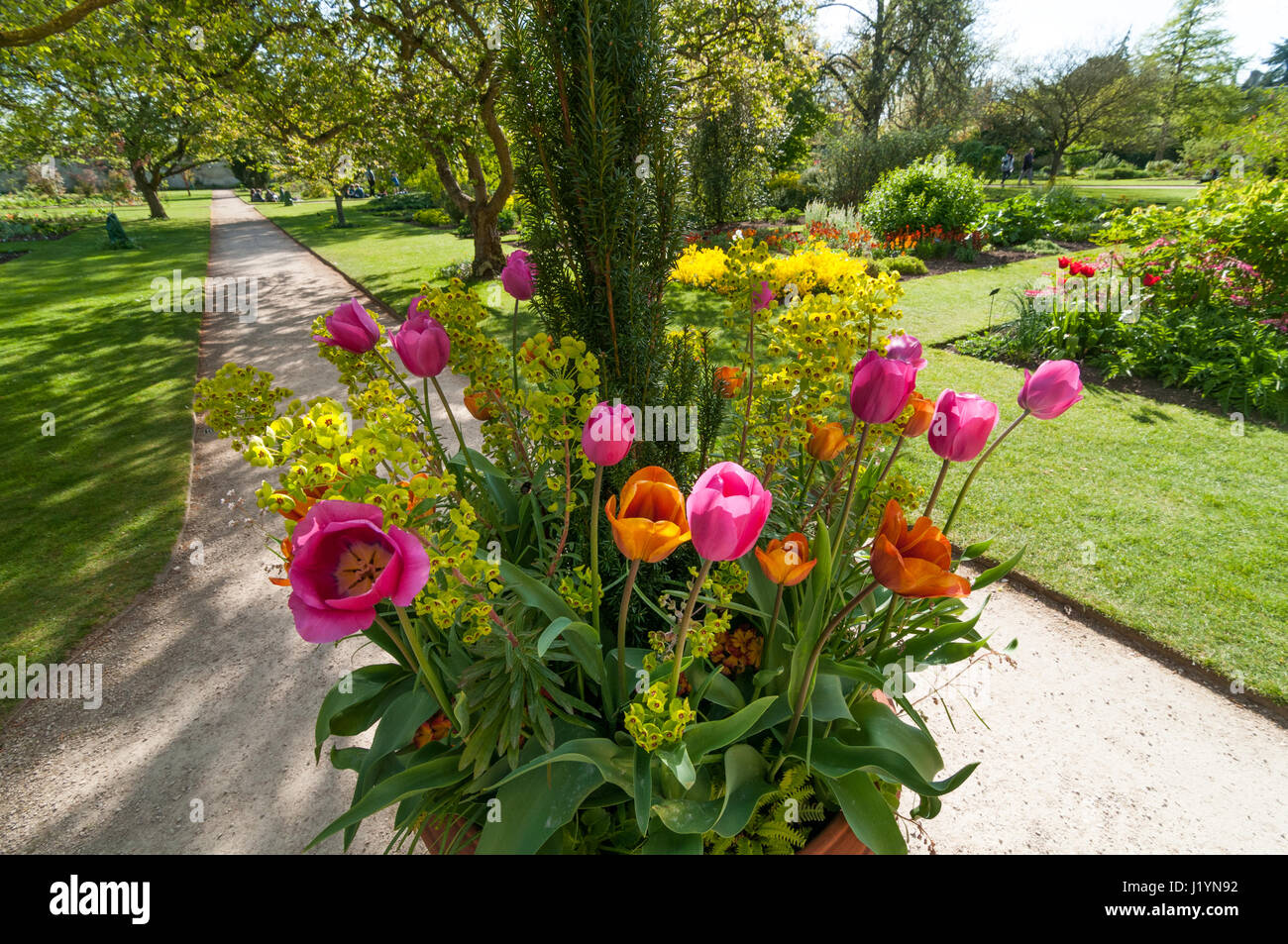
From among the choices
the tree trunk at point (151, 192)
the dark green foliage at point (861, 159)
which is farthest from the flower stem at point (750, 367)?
the tree trunk at point (151, 192)

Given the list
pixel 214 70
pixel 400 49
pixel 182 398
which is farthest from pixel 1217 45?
pixel 182 398

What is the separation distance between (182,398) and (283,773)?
19.1 feet

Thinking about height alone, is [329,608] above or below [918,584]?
above

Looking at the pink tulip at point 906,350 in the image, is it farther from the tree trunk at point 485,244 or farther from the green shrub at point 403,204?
the green shrub at point 403,204

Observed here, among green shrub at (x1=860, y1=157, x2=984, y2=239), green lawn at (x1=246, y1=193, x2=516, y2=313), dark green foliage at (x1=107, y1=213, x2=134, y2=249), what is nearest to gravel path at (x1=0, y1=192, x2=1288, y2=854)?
green lawn at (x1=246, y1=193, x2=516, y2=313)

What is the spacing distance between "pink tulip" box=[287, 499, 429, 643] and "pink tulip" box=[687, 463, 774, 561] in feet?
1.46

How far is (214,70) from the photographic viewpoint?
22.6ft

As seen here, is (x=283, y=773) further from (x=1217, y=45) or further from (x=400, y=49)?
(x=1217, y=45)

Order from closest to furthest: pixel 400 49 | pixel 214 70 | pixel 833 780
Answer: pixel 833 780 < pixel 214 70 < pixel 400 49

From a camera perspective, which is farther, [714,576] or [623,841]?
[714,576]

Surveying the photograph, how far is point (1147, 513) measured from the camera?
3.97m

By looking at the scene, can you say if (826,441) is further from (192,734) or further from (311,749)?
(192,734)
